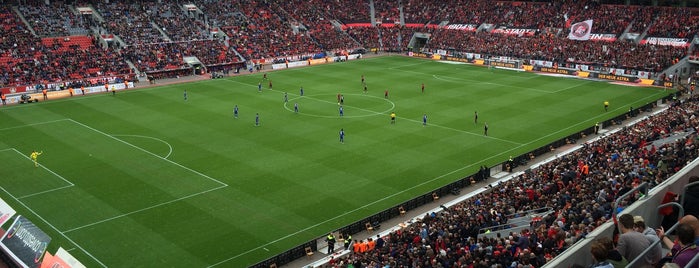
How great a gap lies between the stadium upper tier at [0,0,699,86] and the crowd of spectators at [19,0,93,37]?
0.12 m

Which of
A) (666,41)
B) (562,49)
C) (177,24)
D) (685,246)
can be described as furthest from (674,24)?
(685,246)

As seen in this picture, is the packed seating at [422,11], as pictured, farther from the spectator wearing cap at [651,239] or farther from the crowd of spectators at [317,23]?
the spectator wearing cap at [651,239]

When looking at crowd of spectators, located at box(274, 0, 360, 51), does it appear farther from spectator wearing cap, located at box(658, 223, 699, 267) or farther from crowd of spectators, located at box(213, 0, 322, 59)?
spectator wearing cap, located at box(658, 223, 699, 267)

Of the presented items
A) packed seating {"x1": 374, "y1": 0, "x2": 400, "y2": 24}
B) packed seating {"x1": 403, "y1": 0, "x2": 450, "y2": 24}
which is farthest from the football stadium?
packed seating {"x1": 374, "y1": 0, "x2": 400, "y2": 24}

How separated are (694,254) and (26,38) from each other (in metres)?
76.9

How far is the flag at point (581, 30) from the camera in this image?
79.4 metres

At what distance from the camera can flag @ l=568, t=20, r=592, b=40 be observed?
79.4 meters

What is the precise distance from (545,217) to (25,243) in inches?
759

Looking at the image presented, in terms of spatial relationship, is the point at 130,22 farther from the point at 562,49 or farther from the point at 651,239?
the point at 651,239

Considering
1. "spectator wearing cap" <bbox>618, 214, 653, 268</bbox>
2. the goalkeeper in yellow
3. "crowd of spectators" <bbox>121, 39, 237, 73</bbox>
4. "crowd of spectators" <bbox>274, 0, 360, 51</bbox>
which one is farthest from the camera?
"crowd of spectators" <bbox>274, 0, 360, 51</bbox>

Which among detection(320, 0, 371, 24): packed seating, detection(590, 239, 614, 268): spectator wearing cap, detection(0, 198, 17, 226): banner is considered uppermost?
detection(320, 0, 371, 24): packed seating

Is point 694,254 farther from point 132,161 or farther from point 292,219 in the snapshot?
point 132,161

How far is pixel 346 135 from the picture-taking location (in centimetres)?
4631

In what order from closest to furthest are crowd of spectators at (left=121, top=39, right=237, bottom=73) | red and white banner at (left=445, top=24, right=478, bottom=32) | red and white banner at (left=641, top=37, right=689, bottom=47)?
1. red and white banner at (left=641, top=37, right=689, bottom=47)
2. crowd of spectators at (left=121, top=39, right=237, bottom=73)
3. red and white banner at (left=445, top=24, right=478, bottom=32)
